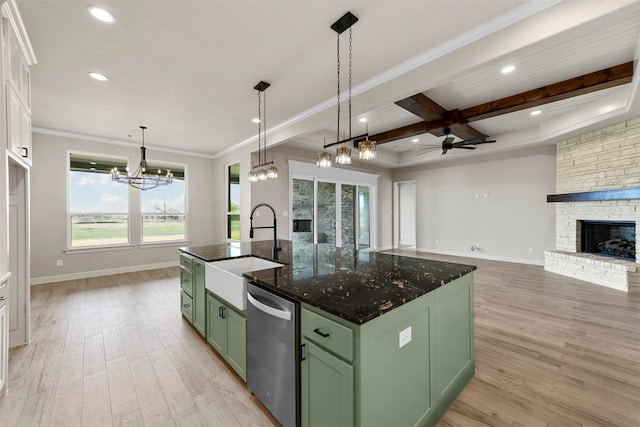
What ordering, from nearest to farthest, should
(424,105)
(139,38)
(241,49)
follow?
(139,38) → (241,49) → (424,105)

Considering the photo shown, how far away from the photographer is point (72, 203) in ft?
17.3

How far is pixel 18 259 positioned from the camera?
8.54 feet

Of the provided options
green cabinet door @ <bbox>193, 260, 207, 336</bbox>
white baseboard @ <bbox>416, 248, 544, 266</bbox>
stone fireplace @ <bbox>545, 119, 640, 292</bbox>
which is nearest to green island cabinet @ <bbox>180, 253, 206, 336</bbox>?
green cabinet door @ <bbox>193, 260, 207, 336</bbox>

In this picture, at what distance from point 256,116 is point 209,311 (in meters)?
3.08

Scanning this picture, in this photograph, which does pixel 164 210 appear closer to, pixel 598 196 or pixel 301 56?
pixel 301 56

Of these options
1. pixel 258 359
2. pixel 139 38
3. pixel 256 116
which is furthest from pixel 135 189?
pixel 258 359

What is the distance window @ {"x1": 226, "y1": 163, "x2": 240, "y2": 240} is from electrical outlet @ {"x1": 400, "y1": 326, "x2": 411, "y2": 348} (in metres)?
5.46

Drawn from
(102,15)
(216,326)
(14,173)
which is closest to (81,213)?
(14,173)

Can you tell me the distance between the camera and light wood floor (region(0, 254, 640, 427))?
5.67ft

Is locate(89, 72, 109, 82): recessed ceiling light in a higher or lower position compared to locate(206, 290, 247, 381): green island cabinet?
higher

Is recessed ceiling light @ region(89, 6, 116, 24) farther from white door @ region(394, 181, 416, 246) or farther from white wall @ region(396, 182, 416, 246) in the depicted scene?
white wall @ region(396, 182, 416, 246)

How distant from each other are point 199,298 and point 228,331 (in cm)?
71

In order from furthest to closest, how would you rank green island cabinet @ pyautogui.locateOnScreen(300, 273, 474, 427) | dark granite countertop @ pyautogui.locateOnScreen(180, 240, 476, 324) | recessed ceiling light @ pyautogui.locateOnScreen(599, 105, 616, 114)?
recessed ceiling light @ pyautogui.locateOnScreen(599, 105, 616, 114) < dark granite countertop @ pyautogui.locateOnScreen(180, 240, 476, 324) < green island cabinet @ pyautogui.locateOnScreen(300, 273, 474, 427)

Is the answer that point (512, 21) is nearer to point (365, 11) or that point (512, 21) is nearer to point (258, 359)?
point (365, 11)
